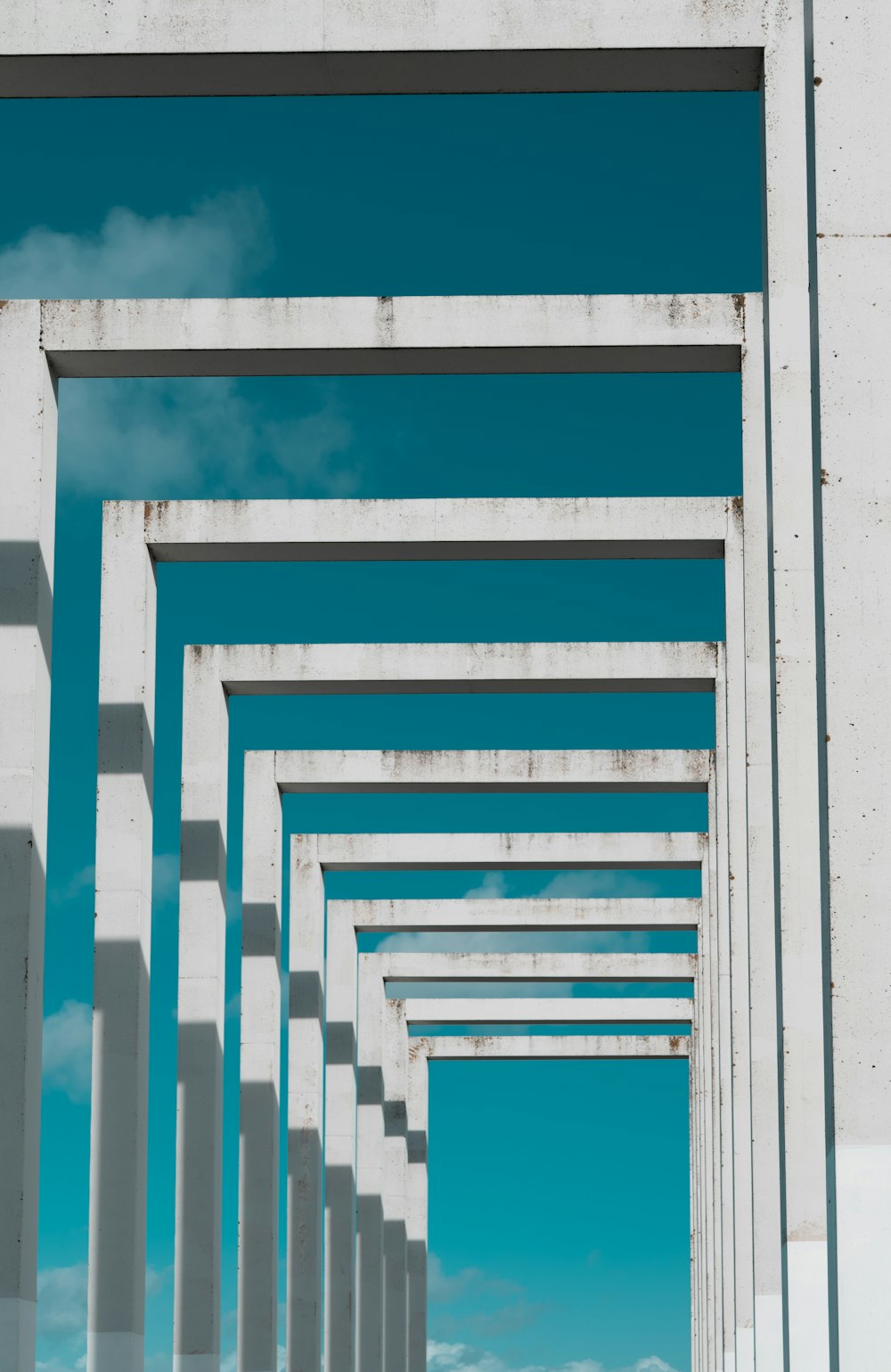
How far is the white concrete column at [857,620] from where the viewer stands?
9438 mm

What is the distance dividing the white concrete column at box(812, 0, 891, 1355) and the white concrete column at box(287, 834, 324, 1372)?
19889mm

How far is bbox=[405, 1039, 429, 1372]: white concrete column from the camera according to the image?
41094 millimetres

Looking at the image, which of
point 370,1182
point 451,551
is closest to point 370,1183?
point 370,1182

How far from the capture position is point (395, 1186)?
130ft

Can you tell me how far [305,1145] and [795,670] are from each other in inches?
679

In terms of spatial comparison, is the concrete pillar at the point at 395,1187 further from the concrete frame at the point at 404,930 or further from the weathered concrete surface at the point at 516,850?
the weathered concrete surface at the point at 516,850

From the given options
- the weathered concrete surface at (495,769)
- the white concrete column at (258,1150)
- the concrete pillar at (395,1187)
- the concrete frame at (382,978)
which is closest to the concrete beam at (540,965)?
the concrete frame at (382,978)

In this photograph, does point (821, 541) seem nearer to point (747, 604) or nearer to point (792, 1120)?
point (792, 1120)

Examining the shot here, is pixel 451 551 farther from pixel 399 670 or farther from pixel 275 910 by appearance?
pixel 275 910

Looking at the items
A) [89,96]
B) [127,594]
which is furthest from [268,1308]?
[89,96]

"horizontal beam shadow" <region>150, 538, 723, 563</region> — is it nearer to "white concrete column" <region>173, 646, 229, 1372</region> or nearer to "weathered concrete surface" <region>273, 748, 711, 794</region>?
"white concrete column" <region>173, 646, 229, 1372</region>

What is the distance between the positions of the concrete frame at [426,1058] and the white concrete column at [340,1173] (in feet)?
23.8

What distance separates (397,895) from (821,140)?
983 inches

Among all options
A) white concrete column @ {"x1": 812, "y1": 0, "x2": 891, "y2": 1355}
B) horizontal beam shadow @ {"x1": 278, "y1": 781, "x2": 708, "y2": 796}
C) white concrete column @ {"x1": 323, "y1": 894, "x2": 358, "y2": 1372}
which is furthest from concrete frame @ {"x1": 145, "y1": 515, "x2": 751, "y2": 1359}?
white concrete column @ {"x1": 812, "y1": 0, "x2": 891, "y2": 1355}
